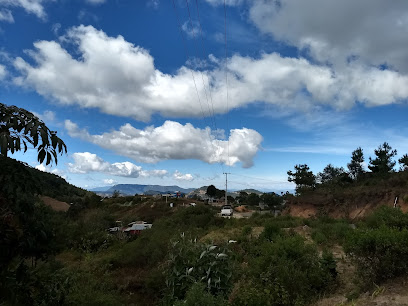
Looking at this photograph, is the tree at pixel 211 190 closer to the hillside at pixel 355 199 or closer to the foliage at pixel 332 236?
the hillside at pixel 355 199

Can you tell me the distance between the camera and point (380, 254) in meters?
7.36

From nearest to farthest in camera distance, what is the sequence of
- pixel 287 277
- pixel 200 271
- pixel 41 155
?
pixel 41 155 < pixel 200 271 < pixel 287 277

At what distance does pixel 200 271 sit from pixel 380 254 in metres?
4.46

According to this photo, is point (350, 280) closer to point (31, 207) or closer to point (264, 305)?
point (264, 305)

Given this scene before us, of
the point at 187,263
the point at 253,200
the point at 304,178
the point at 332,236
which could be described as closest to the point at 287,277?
the point at 187,263

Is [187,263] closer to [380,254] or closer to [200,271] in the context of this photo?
[200,271]

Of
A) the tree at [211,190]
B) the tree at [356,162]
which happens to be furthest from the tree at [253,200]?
the tree at [356,162]

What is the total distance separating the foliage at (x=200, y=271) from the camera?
688 cm

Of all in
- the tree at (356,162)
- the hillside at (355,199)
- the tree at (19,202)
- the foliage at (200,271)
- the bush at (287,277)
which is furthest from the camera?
the tree at (356,162)

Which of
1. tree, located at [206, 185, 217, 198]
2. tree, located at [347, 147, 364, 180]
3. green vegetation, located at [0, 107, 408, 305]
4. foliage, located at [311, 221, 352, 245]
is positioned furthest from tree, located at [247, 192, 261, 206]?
foliage, located at [311, 221, 352, 245]

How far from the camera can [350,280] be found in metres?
8.76

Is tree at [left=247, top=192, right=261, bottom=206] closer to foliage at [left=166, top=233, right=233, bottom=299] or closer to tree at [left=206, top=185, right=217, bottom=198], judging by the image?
tree at [left=206, top=185, right=217, bottom=198]

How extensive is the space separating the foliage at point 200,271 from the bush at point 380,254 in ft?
11.1

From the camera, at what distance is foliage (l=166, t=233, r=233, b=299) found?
6.88 meters
